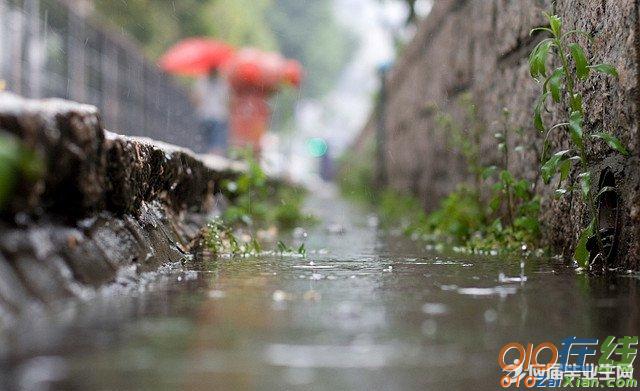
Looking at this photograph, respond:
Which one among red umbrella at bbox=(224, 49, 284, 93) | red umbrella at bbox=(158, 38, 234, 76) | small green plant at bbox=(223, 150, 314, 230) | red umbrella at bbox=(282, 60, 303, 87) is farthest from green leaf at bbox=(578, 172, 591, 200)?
red umbrella at bbox=(282, 60, 303, 87)

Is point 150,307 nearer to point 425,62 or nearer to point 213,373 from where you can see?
point 213,373

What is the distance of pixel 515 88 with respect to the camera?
4047 mm

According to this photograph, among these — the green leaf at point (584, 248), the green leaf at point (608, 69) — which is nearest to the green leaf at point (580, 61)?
the green leaf at point (608, 69)

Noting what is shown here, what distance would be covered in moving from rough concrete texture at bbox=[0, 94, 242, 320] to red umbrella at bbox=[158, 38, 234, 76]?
9203 millimetres

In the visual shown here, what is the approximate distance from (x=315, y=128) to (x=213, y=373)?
56.9m

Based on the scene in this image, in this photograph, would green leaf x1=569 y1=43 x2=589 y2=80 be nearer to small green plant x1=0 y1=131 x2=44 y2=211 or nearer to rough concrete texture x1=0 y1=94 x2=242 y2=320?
rough concrete texture x1=0 y1=94 x2=242 y2=320

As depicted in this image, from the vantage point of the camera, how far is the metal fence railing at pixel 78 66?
6766 millimetres

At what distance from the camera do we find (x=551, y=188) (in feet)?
11.0

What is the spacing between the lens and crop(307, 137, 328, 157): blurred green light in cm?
5397

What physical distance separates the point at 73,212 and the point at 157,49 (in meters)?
19.4

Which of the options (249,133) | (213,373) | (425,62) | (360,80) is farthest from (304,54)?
(213,373)

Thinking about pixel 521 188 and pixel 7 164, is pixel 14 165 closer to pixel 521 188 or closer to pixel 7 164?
pixel 7 164

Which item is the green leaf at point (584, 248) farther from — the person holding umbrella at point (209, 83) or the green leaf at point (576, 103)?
the person holding umbrella at point (209, 83)

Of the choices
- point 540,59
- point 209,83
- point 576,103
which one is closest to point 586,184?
point 576,103
